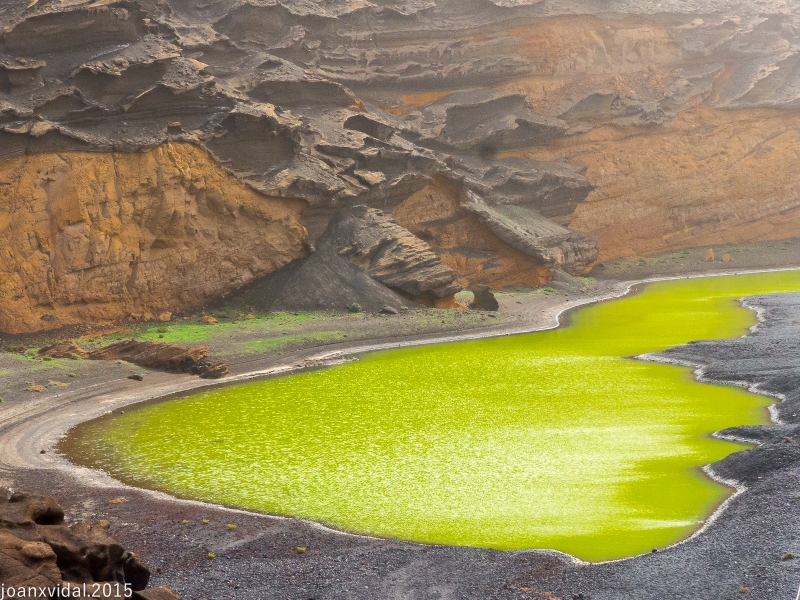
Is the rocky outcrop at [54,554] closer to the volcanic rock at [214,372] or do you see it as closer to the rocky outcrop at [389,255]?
the volcanic rock at [214,372]

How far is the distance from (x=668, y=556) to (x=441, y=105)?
48427 millimetres

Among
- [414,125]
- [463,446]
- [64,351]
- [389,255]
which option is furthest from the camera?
[414,125]

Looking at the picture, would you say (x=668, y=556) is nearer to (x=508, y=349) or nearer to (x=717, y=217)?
(x=508, y=349)

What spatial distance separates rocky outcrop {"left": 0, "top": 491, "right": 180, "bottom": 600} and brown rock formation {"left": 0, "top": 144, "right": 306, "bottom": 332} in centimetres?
2711

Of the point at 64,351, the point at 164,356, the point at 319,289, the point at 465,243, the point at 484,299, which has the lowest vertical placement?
the point at 164,356

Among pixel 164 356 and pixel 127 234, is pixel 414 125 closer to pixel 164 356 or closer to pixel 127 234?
pixel 127 234

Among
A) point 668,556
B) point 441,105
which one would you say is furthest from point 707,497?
point 441,105

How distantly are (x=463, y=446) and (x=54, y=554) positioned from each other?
12902 millimetres

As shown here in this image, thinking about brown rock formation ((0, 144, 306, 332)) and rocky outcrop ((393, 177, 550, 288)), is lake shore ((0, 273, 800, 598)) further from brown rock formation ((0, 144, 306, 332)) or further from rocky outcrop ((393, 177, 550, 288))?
rocky outcrop ((393, 177, 550, 288))

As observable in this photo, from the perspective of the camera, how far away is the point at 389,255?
149 feet

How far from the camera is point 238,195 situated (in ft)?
142

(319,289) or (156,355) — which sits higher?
(319,289)

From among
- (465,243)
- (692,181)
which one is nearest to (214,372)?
(465,243)

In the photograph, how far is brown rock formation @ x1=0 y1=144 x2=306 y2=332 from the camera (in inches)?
1483
